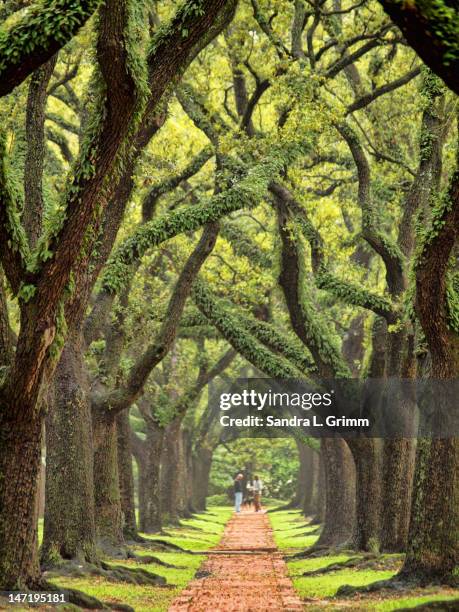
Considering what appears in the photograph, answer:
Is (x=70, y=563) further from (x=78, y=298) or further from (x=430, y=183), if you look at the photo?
(x=430, y=183)

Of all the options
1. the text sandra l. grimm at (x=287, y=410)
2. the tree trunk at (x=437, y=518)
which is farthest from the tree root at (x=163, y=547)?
the tree trunk at (x=437, y=518)

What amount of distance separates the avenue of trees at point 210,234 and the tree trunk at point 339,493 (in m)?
0.05

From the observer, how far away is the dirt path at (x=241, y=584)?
12.5m

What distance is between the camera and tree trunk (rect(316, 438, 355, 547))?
22.3 m

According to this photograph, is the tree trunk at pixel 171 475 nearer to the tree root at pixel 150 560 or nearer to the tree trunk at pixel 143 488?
the tree trunk at pixel 143 488

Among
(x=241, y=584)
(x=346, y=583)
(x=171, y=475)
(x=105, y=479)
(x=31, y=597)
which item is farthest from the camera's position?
(x=171, y=475)

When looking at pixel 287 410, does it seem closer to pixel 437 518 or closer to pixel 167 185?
pixel 167 185

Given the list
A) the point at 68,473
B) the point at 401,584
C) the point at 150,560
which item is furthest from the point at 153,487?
the point at 401,584

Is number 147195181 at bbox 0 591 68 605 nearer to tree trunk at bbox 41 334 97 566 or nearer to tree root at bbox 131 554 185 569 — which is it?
tree trunk at bbox 41 334 97 566

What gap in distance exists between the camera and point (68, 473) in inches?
569

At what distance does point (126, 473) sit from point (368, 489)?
730cm

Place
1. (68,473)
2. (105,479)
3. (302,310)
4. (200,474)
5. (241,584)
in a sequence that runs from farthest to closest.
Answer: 1. (200,474)
2. (302,310)
3. (105,479)
4. (241,584)
5. (68,473)

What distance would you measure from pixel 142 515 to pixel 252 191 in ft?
52.5

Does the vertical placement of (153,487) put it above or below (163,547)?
above
